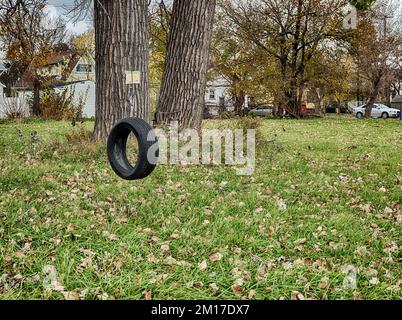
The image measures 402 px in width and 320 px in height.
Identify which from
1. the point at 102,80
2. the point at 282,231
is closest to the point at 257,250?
the point at 282,231

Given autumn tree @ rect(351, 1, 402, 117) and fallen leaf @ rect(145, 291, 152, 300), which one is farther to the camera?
autumn tree @ rect(351, 1, 402, 117)

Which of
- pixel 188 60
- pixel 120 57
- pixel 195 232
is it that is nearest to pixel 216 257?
pixel 195 232

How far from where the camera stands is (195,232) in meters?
4.15

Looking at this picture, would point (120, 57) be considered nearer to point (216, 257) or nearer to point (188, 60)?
point (188, 60)

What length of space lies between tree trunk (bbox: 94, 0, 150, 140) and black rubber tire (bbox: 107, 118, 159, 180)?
442 cm

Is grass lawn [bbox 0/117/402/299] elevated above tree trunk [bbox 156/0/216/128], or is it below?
below

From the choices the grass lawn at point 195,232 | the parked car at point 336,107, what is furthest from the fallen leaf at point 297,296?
the parked car at point 336,107

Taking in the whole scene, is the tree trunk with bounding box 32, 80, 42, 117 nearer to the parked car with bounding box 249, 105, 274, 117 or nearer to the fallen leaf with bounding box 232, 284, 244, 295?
the parked car with bounding box 249, 105, 274, 117

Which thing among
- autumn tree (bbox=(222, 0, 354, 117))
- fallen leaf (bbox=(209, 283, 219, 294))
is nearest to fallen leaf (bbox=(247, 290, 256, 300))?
fallen leaf (bbox=(209, 283, 219, 294))

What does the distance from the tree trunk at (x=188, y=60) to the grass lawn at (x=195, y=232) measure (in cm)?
207

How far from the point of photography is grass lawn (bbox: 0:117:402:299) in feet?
10.4

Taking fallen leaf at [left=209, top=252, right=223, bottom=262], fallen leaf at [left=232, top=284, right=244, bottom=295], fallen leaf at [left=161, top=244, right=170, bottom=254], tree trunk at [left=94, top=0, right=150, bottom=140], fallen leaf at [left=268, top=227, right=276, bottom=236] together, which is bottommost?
fallen leaf at [left=232, top=284, right=244, bottom=295]

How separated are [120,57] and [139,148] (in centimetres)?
542
